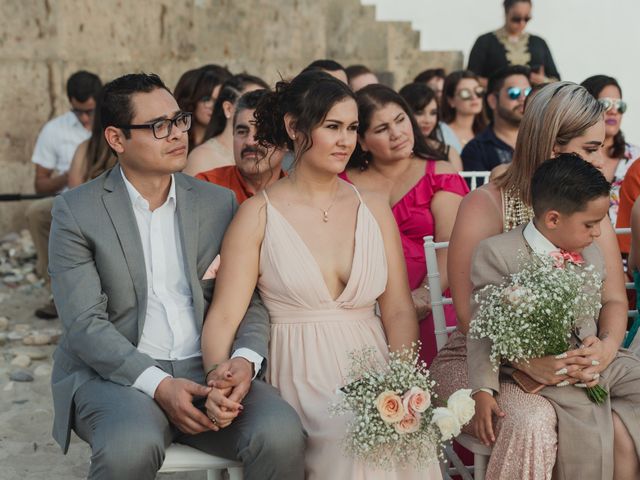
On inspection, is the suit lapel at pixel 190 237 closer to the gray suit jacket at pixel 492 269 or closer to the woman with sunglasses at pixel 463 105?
the gray suit jacket at pixel 492 269

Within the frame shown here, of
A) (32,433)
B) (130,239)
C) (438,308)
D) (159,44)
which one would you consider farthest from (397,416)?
(159,44)

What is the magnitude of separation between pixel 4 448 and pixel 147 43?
18.6 ft

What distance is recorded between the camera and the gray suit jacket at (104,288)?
156 inches

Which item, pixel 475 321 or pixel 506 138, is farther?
pixel 506 138

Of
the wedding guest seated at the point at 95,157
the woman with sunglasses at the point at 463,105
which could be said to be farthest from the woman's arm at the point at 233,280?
the woman with sunglasses at the point at 463,105

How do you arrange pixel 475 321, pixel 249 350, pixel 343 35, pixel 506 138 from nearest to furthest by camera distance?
pixel 475 321 < pixel 249 350 < pixel 506 138 < pixel 343 35

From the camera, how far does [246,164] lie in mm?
5461

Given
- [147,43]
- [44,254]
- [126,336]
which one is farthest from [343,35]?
[126,336]

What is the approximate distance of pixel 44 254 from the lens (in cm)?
827

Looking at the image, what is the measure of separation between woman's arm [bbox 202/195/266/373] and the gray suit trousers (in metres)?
0.24

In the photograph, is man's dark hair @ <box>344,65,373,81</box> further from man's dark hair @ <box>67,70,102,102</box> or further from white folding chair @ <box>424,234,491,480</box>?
white folding chair @ <box>424,234,491,480</box>

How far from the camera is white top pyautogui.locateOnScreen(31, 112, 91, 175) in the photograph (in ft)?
27.9

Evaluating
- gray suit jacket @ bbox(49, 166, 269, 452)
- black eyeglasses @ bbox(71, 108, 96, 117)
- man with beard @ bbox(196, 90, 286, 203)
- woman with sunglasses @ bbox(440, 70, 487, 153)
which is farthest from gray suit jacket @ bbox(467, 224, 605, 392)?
black eyeglasses @ bbox(71, 108, 96, 117)

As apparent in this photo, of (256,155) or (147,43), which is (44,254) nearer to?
(147,43)
